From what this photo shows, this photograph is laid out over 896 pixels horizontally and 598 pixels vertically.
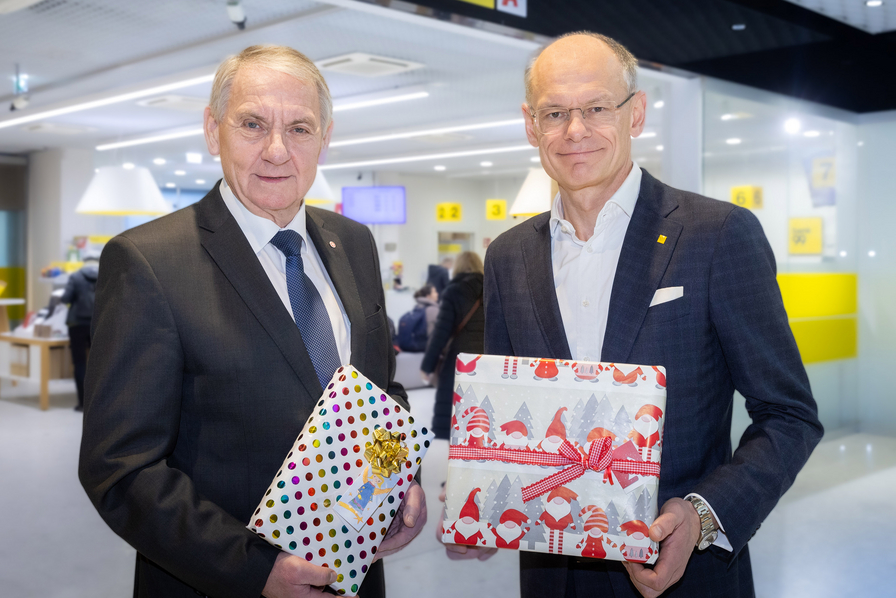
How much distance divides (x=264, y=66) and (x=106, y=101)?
879cm

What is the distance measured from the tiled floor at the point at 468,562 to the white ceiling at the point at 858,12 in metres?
3.51

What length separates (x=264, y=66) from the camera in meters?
1.46

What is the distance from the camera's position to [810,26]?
18.1 feet

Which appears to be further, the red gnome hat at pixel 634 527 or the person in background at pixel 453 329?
the person in background at pixel 453 329

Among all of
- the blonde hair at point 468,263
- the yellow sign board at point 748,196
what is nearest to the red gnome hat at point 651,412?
the blonde hair at point 468,263

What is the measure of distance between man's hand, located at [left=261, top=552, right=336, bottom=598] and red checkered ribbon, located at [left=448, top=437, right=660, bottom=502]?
0.33 m

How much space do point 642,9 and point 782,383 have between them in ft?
11.9

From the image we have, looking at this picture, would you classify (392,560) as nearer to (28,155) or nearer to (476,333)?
(476,333)

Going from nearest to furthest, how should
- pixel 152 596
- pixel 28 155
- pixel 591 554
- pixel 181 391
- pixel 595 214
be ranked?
1. pixel 591 554
2. pixel 181 391
3. pixel 152 596
4. pixel 595 214
5. pixel 28 155

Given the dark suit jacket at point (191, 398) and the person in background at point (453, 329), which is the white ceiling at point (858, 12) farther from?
the dark suit jacket at point (191, 398)

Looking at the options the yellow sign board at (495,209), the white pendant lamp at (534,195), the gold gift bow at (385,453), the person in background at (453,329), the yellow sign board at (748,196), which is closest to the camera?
the gold gift bow at (385,453)

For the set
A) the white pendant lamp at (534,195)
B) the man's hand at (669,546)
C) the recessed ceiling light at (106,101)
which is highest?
the recessed ceiling light at (106,101)

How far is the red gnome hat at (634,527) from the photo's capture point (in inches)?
47.3

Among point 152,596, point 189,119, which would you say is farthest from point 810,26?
point 189,119
